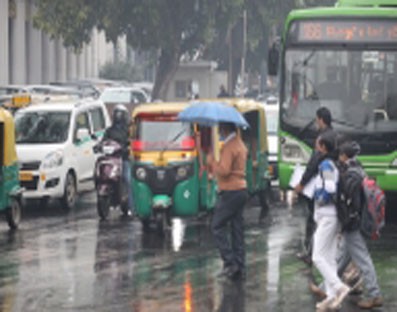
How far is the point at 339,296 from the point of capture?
11.4 meters

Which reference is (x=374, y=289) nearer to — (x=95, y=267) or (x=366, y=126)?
(x=95, y=267)

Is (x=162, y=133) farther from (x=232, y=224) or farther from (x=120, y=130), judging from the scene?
(x=232, y=224)

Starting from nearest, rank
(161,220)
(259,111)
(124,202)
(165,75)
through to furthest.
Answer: (161,220) → (124,202) → (259,111) → (165,75)

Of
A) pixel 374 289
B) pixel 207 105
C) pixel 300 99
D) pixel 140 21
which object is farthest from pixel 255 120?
pixel 140 21

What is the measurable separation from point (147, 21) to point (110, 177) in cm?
3000

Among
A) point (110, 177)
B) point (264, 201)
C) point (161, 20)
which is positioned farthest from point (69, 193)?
point (161, 20)

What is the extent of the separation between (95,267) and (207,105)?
225cm

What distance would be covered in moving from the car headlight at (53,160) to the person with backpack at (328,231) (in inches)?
381

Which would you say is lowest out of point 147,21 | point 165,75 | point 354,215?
point 354,215

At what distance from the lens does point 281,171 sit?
19.3 metres

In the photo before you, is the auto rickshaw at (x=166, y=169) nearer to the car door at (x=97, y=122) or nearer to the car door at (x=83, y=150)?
the car door at (x=83, y=150)

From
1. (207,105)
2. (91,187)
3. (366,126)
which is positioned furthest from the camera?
(91,187)

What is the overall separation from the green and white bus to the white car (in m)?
4.05

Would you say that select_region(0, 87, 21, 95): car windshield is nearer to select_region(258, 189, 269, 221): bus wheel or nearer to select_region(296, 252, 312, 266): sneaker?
select_region(258, 189, 269, 221): bus wheel
